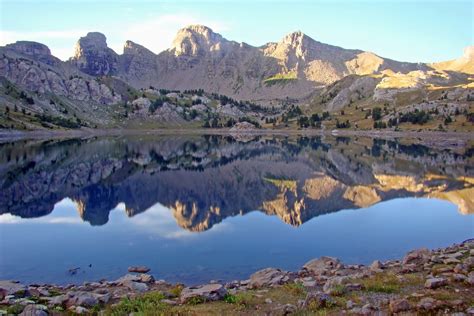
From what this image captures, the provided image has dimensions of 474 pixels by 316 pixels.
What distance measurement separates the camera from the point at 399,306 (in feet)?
61.8

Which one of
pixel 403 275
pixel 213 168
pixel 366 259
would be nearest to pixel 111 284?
pixel 403 275

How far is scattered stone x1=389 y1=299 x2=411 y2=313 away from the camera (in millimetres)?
18734

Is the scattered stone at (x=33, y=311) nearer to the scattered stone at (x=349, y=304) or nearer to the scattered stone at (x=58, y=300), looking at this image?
the scattered stone at (x=58, y=300)

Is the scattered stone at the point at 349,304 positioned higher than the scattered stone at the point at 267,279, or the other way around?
the scattered stone at the point at 349,304

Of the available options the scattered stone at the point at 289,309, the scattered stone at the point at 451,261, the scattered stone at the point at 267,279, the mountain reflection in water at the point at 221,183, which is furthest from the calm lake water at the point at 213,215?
the scattered stone at the point at 289,309

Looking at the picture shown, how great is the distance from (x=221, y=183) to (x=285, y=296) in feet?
228

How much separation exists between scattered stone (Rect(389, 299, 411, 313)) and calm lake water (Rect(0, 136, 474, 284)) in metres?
17.0

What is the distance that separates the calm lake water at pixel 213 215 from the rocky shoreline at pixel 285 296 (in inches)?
300

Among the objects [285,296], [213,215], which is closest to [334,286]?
[285,296]

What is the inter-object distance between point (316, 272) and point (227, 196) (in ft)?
150

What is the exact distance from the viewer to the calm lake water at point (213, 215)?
3916 centimetres

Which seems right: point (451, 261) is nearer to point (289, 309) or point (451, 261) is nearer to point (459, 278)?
point (459, 278)

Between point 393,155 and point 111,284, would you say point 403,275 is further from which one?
point 393,155

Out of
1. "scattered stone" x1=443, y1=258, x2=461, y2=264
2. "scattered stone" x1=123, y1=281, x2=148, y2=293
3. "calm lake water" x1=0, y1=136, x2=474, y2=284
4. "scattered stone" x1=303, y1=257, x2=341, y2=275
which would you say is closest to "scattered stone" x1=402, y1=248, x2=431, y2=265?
"scattered stone" x1=443, y1=258, x2=461, y2=264
